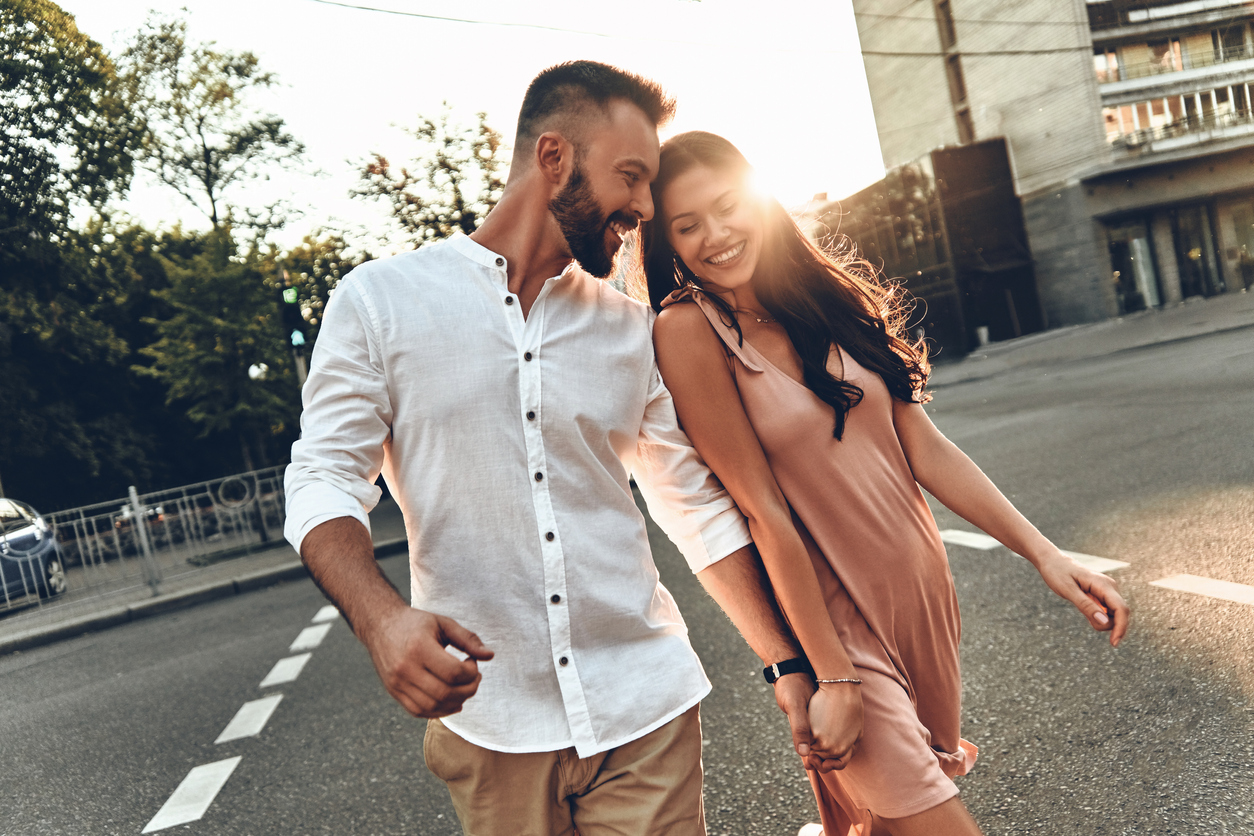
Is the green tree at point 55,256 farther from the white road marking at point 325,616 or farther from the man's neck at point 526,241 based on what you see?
the man's neck at point 526,241

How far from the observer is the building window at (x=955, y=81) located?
37125 mm

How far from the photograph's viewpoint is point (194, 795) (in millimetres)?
3965

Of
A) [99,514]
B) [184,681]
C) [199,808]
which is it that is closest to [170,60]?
[99,514]

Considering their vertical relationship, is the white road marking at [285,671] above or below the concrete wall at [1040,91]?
below

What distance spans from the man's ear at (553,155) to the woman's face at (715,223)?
0.28 m

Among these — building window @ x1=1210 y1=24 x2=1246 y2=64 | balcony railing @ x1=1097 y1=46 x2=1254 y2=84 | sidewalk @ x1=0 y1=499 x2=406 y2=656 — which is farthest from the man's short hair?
balcony railing @ x1=1097 y1=46 x2=1254 y2=84

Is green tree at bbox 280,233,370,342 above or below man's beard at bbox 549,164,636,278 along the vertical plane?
above

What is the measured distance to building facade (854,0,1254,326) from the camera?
30906mm

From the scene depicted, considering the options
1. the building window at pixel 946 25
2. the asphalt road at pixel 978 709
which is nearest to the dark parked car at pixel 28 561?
the asphalt road at pixel 978 709

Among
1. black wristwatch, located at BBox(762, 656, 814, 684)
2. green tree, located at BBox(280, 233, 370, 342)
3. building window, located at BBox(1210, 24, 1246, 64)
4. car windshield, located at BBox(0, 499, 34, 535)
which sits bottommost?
black wristwatch, located at BBox(762, 656, 814, 684)

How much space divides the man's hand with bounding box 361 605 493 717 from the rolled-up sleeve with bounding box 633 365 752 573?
59cm

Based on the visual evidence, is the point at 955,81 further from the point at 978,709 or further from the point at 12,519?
the point at 978,709

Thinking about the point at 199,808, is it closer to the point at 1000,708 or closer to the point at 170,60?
the point at 1000,708

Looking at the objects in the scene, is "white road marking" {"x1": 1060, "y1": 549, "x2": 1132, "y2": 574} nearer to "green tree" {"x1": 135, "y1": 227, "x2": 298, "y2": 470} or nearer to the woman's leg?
the woman's leg
